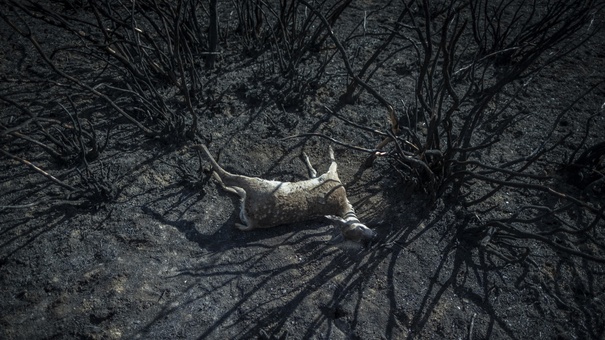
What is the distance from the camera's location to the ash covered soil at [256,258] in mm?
2359

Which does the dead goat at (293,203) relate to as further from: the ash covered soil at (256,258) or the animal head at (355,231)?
the ash covered soil at (256,258)

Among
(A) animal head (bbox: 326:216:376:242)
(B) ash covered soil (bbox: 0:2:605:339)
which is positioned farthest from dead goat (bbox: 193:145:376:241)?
(B) ash covered soil (bbox: 0:2:605:339)

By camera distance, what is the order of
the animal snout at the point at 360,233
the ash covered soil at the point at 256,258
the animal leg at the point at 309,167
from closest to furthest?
the ash covered soil at the point at 256,258 → the animal snout at the point at 360,233 → the animal leg at the point at 309,167

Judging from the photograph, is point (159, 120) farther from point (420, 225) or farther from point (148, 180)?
point (420, 225)

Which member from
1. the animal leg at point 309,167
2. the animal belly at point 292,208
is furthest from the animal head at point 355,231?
the animal leg at point 309,167

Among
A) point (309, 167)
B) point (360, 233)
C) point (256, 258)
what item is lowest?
point (256, 258)

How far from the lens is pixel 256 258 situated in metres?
2.63

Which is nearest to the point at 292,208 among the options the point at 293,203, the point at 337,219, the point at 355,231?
the point at 293,203

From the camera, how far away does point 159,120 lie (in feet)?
10.9

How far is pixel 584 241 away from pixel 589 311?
0.53 m

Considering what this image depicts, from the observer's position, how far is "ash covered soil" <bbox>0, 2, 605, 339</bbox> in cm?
236

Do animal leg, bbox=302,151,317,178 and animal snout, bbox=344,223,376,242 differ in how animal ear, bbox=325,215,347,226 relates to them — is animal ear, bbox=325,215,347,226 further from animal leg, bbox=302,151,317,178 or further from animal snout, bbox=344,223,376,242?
animal leg, bbox=302,151,317,178

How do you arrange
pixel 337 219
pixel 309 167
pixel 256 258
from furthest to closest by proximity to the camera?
pixel 309 167 < pixel 337 219 < pixel 256 258

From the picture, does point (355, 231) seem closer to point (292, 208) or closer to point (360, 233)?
point (360, 233)
